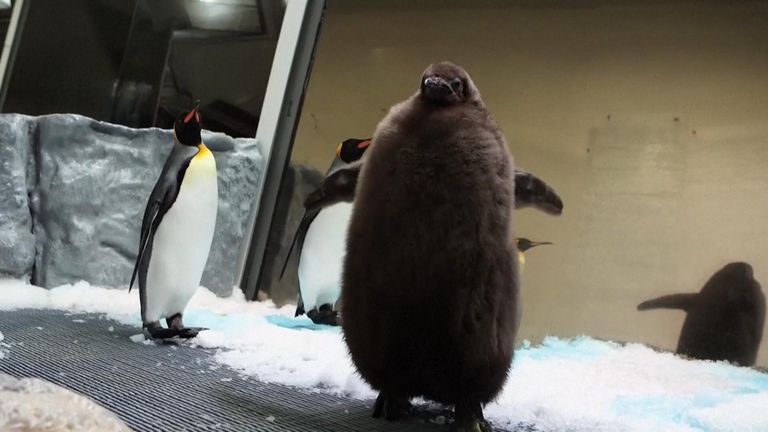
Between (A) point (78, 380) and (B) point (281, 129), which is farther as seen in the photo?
(B) point (281, 129)

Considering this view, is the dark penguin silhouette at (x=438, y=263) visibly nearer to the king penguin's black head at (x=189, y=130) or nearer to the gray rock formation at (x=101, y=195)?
the king penguin's black head at (x=189, y=130)

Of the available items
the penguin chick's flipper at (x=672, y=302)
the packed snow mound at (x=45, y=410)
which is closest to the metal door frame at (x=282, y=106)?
the penguin chick's flipper at (x=672, y=302)

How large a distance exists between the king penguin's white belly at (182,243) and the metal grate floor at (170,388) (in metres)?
0.17

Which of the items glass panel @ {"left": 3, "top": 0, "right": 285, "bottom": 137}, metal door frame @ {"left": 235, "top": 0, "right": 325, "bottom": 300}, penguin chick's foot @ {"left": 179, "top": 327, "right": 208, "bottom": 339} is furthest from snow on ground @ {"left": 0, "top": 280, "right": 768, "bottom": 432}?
glass panel @ {"left": 3, "top": 0, "right": 285, "bottom": 137}

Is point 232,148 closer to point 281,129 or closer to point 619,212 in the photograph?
point 281,129

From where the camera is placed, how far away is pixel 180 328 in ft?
5.48

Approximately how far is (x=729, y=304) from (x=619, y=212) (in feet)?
1.51

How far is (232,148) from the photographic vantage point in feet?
8.95

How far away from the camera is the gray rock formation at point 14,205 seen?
236 centimetres

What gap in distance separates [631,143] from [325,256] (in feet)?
3.82

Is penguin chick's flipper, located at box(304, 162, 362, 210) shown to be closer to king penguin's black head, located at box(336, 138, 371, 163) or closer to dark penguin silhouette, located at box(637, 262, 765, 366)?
king penguin's black head, located at box(336, 138, 371, 163)

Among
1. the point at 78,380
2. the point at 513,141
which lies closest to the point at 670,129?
the point at 513,141

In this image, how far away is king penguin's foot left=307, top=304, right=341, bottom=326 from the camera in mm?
2184

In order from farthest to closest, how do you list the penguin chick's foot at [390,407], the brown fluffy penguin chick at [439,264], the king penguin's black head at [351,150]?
the king penguin's black head at [351,150]
the penguin chick's foot at [390,407]
the brown fluffy penguin chick at [439,264]
